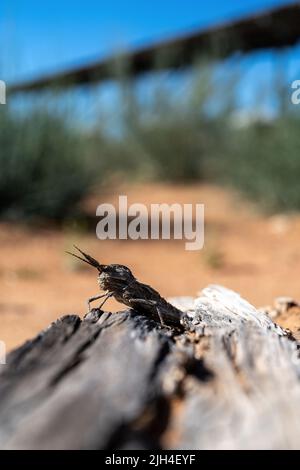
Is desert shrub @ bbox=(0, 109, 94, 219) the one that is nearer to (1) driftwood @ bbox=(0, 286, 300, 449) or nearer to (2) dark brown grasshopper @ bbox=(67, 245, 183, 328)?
(2) dark brown grasshopper @ bbox=(67, 245, 183, 328)

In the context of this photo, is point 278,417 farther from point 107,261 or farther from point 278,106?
point 278,106

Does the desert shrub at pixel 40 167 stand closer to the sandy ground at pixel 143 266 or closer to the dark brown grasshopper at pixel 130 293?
the sandy ground at pixel 143 266

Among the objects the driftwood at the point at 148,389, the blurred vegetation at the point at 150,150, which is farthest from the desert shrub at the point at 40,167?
the driftwood at the point at 148,389

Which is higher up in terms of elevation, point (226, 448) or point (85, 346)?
point (85, 346)

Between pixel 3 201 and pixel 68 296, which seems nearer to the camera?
pixel 68 296

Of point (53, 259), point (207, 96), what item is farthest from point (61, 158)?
point (207, 96)

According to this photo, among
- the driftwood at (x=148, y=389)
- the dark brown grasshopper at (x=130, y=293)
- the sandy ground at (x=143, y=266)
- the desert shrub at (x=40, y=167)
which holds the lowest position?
the driftwood at (x=148, y=389)

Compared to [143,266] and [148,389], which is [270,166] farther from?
[148,389]
